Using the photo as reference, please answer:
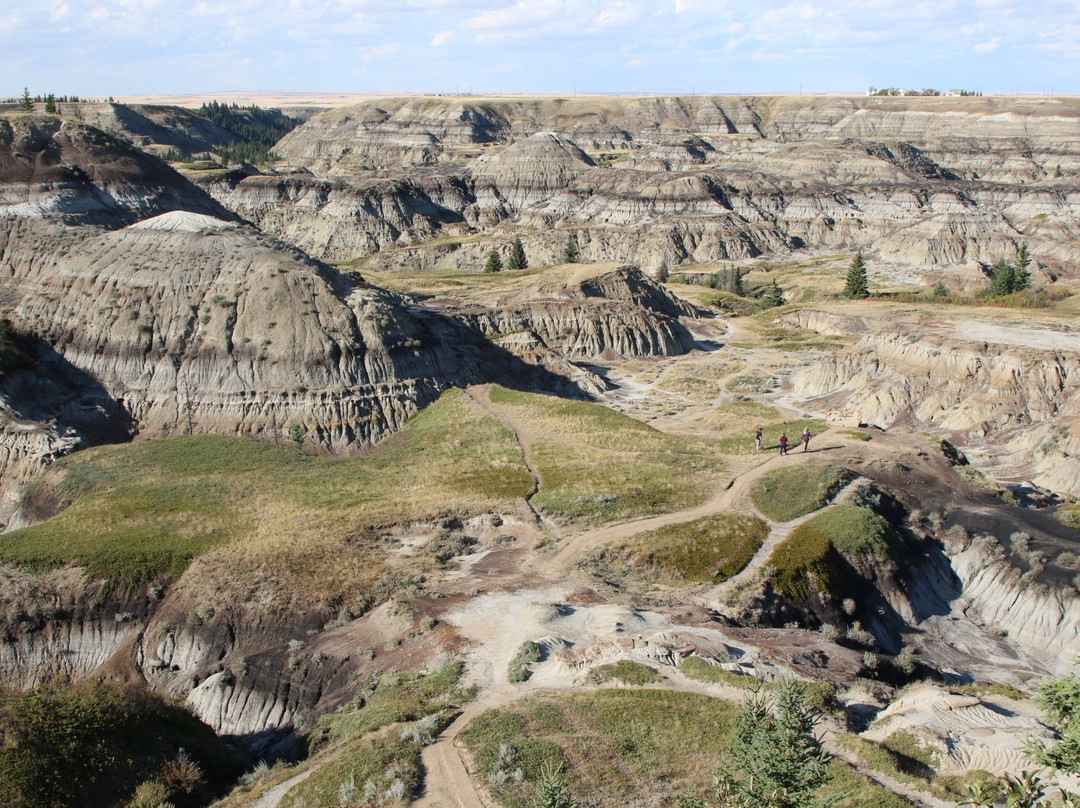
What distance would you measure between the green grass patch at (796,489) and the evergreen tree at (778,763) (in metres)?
23.3

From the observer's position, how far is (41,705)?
21.1 metres

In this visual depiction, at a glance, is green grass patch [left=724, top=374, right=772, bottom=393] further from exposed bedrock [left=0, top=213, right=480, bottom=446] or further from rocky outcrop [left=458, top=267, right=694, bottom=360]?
exposed bedrock [left=0, top=213, right=480, bottom=446]

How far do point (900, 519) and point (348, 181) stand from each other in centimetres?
14428

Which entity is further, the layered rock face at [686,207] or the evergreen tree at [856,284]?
the layered rock face at [686,207]

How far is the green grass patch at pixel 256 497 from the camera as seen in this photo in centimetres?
3372

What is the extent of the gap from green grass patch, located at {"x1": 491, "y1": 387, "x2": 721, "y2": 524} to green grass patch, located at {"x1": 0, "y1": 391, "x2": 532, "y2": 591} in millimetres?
2160

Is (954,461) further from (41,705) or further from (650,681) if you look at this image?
(41,705)

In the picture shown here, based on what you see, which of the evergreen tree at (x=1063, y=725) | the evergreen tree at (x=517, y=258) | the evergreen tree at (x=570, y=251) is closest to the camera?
the evergreen tree at (x=1063, y=725)

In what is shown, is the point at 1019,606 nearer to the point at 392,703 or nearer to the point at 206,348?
the point at 392,703

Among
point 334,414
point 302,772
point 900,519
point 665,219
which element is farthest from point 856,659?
point 665,219

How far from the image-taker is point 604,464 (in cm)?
4509

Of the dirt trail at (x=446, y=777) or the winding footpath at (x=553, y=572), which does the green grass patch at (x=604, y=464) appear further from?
the dirt trail at (x=446, y=777)

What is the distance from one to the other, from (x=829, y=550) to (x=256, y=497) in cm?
2785

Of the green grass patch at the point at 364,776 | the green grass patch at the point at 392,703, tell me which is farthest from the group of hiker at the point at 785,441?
the green grass patch at the point at 364,776
